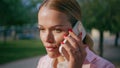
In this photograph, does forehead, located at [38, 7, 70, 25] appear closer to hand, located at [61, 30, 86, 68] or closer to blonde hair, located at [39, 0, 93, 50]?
blonde hair, located at [39, 0, 93, 50]

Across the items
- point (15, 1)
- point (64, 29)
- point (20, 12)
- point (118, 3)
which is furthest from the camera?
point (20, 12)

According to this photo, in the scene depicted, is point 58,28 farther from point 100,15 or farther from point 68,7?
point 100,15

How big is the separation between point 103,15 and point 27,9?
1501cm

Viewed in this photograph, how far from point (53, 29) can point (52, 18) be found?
0.14 ft

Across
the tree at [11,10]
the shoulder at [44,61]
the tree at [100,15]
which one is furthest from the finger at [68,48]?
the tree at [11,10]

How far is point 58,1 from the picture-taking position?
1.28 m

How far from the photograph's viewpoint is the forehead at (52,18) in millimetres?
1216

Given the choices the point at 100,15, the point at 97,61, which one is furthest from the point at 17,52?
the point at 97,61

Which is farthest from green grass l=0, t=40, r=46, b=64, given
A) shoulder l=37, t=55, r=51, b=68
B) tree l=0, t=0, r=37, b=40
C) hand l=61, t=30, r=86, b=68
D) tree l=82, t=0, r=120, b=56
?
hand l=61, t=30, r=86, b=68

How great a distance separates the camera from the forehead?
1216 millimetres

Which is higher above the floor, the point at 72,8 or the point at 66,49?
the point at 72,8

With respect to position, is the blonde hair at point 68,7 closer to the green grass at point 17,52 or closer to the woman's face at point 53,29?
the woman's face at point 53,29

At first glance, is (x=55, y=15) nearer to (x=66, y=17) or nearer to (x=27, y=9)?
(x=66, y=17)

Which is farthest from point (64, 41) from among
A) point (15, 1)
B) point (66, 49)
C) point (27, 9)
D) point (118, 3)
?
point (27, 9)
